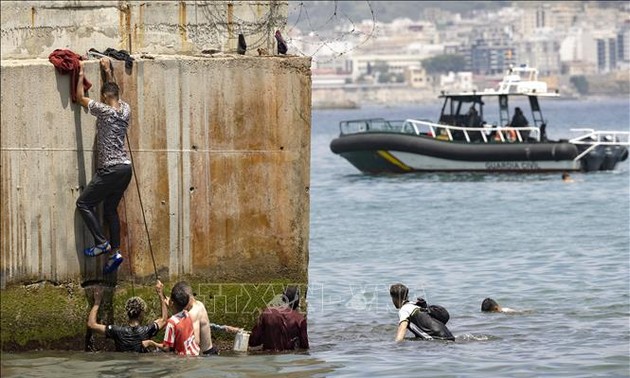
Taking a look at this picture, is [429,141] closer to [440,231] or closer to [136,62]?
[440,231]

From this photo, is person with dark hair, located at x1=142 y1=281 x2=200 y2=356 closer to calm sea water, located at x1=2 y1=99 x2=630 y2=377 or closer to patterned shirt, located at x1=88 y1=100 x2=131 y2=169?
calm sea water, located at x1=2 y1=99 x2=630 y2=377

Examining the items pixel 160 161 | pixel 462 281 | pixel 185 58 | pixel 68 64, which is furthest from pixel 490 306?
pixel 68 64

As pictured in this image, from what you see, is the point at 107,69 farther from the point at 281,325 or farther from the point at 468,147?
the point at 468,147

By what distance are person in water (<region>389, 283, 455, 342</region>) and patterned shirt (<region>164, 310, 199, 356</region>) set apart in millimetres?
2534

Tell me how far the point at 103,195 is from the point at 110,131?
1.60 feet

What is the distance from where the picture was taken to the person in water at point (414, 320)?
14477 mm

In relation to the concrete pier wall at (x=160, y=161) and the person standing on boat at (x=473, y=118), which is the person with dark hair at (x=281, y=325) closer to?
the concrete pier wall at (x=160, y=161)

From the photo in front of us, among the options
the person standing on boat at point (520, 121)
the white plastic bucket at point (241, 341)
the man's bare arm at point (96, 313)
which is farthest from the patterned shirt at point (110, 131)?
the person standing on boat at point (520, 121)

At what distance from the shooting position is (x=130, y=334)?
12508 mm

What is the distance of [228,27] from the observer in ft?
41.4

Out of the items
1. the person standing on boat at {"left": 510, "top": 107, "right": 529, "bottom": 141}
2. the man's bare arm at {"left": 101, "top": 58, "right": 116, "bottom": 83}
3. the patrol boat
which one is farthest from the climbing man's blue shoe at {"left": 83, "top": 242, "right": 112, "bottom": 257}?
the person standing on boat at {"left": 510, "top": 107, "right": 529, "bottom": 141}

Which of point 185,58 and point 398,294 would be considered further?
point 398,294

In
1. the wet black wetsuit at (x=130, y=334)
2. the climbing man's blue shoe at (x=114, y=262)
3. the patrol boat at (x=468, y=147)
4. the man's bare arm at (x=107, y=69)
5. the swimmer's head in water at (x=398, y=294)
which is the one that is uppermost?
the man's bare arm at (x=107, y=69)

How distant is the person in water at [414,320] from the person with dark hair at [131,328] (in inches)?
106
